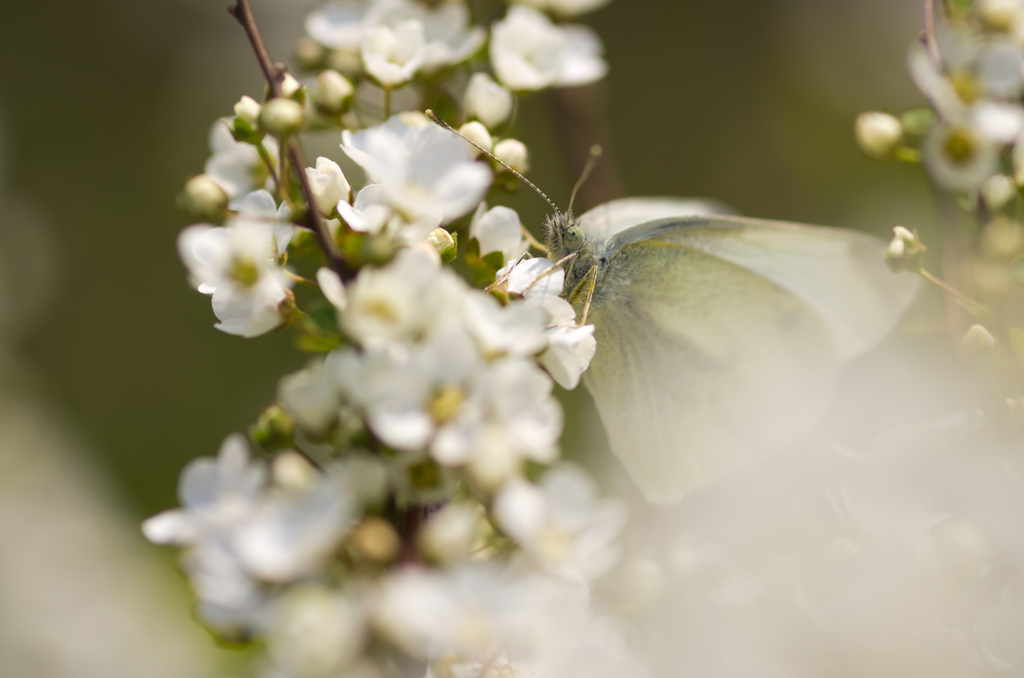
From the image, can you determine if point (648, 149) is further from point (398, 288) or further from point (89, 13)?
point (398, 288)

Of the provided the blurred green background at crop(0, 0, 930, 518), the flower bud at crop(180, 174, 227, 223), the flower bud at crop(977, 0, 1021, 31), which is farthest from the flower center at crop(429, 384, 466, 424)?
the blurred green background at crop(0, 0, 930, 518)

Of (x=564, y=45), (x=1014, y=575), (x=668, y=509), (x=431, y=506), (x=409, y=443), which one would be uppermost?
(x=564, y=45)

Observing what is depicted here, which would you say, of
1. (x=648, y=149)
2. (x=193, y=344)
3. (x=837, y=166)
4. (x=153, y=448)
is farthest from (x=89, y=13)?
(x=837, y=166)

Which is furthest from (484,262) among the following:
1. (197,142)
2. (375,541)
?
(197,142)

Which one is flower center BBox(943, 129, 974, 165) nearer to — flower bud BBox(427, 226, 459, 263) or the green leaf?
flower bud BBox(427, 226, 459, 263)

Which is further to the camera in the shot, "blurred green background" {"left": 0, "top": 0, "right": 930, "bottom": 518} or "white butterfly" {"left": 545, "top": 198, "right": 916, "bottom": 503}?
"blurred green background" {"left": 0, "top": 0, "right": 930, "bottom": 518}

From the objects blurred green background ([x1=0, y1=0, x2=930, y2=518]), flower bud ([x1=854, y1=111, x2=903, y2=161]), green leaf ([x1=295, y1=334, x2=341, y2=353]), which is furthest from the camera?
blurred green background ([x1=0, y1=0, x2=930, y2=518])

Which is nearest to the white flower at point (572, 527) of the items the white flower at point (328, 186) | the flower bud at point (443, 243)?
the flower bud at point (443, 243)
